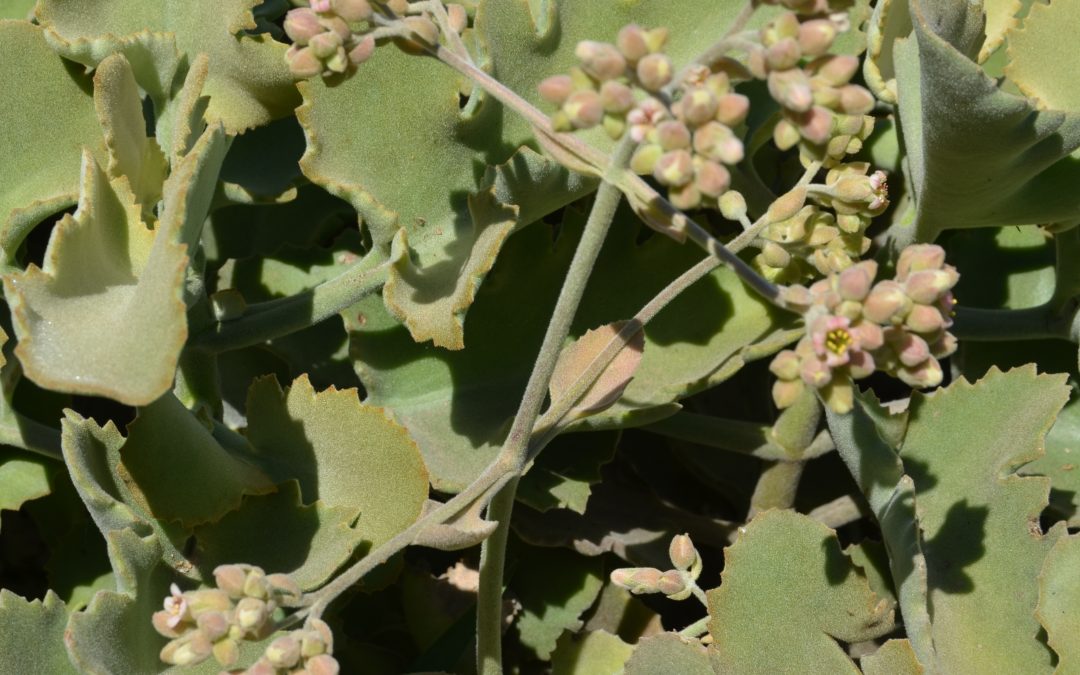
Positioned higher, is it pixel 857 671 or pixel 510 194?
pixel 510 194

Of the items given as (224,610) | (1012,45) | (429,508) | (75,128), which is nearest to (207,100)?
(75,128)

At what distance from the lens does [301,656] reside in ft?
2.65

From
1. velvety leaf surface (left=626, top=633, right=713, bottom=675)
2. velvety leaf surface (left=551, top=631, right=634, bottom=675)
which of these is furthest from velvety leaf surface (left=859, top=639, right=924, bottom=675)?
velvety leaf surface (left=551, top=631, right=634, bottom=675)

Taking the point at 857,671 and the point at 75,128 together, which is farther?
the point at 75,128

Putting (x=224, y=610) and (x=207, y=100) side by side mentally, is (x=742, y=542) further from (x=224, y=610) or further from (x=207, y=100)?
(x=207, y=100)

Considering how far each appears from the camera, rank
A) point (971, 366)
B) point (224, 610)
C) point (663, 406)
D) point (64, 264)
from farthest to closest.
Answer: point (971, 366)
point (663, 406)
point (64, 264)
point (224, 610)

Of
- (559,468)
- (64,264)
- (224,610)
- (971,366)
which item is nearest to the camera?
(224,610)

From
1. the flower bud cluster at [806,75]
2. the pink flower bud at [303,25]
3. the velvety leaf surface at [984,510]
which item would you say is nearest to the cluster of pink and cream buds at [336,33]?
the pink flower bud at [303,25]

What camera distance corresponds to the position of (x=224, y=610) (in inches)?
31.3

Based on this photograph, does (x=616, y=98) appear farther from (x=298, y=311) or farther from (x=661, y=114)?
(x=298, y=311)

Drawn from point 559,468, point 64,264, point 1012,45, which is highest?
point 1012,45

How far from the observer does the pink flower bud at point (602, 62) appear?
732 millimetres

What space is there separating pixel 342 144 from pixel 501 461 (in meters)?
0.33

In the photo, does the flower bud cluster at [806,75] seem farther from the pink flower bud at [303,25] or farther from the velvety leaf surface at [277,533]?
the velvety leaf surface at [277,533]
